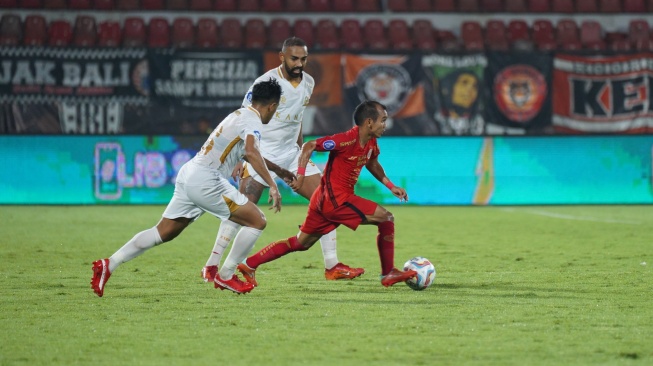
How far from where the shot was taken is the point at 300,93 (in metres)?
9.28

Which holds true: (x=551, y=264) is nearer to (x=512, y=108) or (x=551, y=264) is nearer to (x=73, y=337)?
(x=73, y=337)

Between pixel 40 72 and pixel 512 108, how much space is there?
7.90 metres

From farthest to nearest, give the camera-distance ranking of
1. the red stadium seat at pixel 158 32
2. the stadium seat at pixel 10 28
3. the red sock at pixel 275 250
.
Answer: the red stadium seat at pixel 158 32
the stadium seat at pixel 10 28
the red sock at pixel 275 250

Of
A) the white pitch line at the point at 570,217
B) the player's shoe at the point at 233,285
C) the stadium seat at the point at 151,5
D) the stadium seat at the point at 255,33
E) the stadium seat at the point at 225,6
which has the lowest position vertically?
the white pitch line at the point at 570,217

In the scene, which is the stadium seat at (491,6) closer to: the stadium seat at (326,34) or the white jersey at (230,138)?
the stadium seat at (326,34)

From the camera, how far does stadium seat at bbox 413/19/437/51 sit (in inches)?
810

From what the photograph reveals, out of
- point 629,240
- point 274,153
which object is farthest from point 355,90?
point 274,153

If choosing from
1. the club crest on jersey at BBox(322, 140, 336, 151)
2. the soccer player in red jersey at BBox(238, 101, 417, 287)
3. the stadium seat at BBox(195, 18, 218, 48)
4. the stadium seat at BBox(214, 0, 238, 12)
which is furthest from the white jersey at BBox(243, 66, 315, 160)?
the stadium seat at BBox(214, 0, 238, 12)

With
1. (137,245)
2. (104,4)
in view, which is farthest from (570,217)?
(104,4)

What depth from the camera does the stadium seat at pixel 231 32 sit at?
2025cm

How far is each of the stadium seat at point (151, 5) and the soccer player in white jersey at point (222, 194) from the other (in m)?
13.8

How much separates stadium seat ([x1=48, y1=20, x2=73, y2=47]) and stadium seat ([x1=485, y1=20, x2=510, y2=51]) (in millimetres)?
7901

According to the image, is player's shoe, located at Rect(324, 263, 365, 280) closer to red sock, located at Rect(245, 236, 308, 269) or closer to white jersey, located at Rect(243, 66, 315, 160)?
red sock, located at Rect(245, 236, 308, 269)

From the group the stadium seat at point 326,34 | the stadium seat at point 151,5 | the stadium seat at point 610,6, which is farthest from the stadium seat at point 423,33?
the stadium seat at point 151,5
